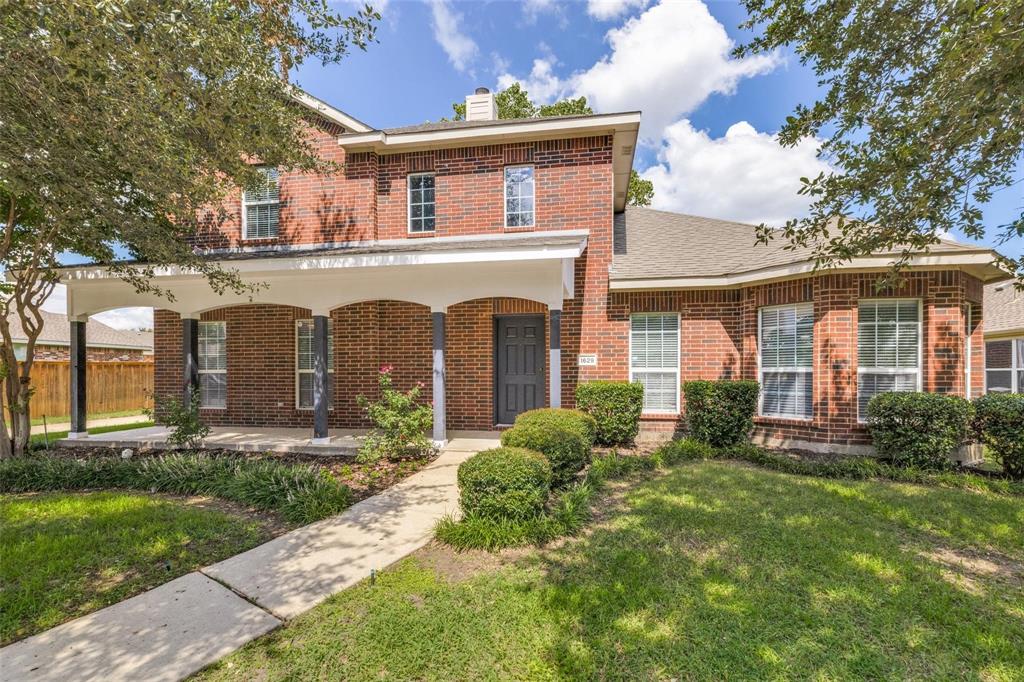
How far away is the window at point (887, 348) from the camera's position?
7.38 meters

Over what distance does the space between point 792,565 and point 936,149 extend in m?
4.04

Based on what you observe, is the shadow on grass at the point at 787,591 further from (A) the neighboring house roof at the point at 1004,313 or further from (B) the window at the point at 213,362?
(A) the neighboring house roof at the point at 1004,313

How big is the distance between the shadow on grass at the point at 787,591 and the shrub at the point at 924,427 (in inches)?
52.4

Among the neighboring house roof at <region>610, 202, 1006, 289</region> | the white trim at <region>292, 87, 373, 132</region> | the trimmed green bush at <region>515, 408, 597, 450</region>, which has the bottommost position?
the trimmed green bush at <region>515, 408, 597, 450</region>

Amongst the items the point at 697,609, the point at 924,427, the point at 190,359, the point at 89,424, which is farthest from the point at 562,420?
the point at 89,424

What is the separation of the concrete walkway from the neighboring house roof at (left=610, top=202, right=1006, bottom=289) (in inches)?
240

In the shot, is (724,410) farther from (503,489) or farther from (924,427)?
(503,489)

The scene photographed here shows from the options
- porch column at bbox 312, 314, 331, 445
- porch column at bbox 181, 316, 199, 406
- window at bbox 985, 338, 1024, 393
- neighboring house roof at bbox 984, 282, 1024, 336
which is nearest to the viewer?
porch column at bbox 312, 314, 331, 445

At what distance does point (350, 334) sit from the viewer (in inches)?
395

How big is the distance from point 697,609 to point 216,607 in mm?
3345

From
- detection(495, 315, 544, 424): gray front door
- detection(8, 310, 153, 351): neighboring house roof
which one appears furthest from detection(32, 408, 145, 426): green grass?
detection(495, 315, 544, 424): gray front door

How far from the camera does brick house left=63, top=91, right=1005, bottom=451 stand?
7438 millimetres

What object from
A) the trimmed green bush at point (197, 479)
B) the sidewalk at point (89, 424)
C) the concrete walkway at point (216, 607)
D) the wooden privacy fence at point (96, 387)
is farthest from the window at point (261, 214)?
the concrete walkway at point (216, 607)

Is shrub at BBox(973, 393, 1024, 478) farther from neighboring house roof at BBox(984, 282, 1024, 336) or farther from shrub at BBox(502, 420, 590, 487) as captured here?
neighboring house roof at BBox(984, 282, 1024, 336)
